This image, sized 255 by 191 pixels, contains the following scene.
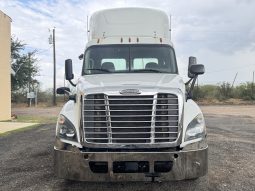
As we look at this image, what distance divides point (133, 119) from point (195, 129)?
37.9 inches

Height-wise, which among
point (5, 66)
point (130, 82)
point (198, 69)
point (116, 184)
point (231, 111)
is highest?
point (5, 66)

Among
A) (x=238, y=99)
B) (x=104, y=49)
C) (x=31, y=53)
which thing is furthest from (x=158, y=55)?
(x=238, y=99)

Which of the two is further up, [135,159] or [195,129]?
[195,129]

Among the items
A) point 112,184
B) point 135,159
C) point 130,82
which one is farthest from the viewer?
point 112,184

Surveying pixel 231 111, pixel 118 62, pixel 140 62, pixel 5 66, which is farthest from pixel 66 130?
pixel 231 111

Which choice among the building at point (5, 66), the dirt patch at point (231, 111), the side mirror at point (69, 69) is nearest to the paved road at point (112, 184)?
the side mirror at point (69, 69)

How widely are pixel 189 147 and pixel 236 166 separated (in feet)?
10.9

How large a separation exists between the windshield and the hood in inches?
13.7

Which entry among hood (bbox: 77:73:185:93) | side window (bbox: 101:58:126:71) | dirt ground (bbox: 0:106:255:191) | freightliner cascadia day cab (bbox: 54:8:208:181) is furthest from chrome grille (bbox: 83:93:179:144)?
side window (bbox: 101:58:126:71)

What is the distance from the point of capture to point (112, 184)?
7.43m

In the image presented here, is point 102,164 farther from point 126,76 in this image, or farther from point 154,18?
point 154,18

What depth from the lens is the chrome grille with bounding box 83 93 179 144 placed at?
6.38 metres

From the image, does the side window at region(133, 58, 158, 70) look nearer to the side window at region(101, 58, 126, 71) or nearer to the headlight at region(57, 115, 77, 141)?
the side window at region(101, 58, 126, 71)

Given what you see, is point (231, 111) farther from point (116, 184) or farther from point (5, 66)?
point (116, 184)
